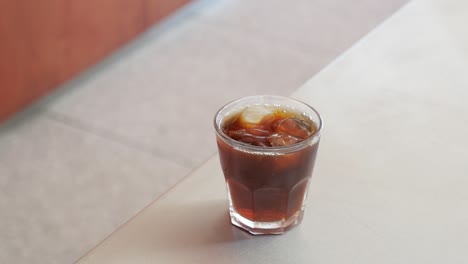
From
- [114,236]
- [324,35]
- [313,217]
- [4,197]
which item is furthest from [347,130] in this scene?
[324,35]

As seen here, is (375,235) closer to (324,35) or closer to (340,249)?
(340,249)

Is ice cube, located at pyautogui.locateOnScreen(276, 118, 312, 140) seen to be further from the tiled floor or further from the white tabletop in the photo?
the tiled floor

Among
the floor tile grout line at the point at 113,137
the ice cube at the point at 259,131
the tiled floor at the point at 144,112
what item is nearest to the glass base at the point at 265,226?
the ice cube at the point at 259,131

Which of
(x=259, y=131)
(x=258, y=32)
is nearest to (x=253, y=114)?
(x=259, y=131)

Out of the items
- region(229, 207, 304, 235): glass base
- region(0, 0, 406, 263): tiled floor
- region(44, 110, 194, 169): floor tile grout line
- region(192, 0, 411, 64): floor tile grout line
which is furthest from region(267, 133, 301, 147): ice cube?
region(192, 0, 411, 64): floor tile grout line

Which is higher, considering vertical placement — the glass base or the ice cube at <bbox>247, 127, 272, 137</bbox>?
the ice cube at <bbox>247, 127, 272, 137</bbox>

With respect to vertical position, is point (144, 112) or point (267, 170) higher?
point (267, 170)

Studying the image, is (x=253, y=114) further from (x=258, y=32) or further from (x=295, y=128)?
(x=258, y=32)
